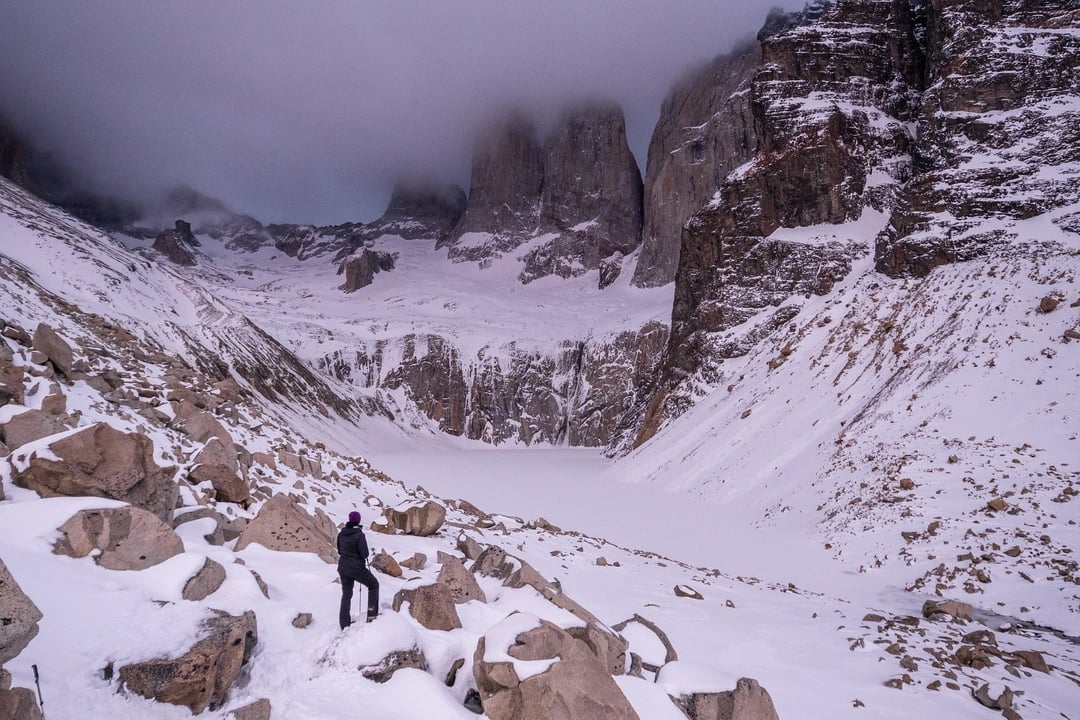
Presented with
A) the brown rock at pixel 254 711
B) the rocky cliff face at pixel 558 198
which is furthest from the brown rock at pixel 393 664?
the rocky cliff face at pixel 558 198

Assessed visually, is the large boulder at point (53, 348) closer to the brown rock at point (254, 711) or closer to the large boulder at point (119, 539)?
the large boulder at point (119, 539)

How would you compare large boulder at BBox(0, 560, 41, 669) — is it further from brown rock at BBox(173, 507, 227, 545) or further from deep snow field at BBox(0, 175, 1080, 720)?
brown rock at BBox(173, 507, 227, 545)

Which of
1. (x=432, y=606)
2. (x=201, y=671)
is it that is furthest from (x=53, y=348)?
(x=432, y=606)

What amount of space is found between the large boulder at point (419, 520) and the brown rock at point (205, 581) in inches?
231

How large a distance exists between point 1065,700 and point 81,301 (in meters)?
53.6

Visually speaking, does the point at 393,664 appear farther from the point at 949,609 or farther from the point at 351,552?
the point at 949,609

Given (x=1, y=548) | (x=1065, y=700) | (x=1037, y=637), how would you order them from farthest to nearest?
(x=1037, y=637) < (x=1065, y=700) < (x=1, y=548)

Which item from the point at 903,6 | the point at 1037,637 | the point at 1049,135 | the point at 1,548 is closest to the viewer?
the point at 1,548

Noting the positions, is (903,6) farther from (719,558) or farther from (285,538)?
(285,538)

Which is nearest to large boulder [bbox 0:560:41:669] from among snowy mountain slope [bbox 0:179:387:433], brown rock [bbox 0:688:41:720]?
brown rock [bbox 0:688:41:720]

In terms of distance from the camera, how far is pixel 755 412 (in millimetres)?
34656

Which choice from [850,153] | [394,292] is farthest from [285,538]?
[394,292]

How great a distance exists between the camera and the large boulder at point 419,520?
12.6 m

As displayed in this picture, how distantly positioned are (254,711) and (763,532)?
2022 centimetres
